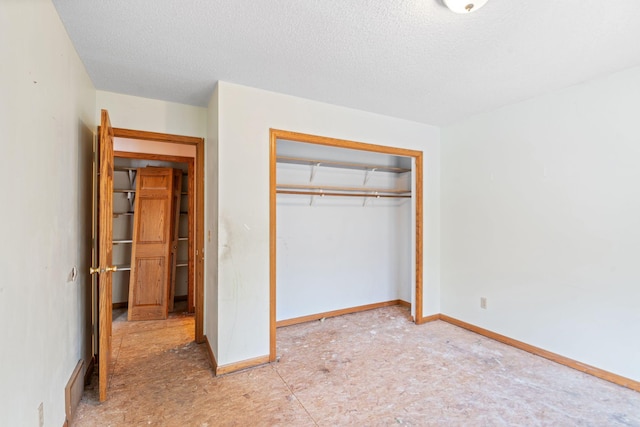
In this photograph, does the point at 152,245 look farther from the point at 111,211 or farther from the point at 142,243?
the point at 111,211

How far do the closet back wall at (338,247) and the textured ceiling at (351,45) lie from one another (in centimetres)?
143

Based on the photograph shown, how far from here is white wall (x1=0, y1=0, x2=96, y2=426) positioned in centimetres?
114

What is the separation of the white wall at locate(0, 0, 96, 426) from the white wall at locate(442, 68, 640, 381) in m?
3.64

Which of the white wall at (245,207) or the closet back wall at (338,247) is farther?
the closet back wall at (338,247)

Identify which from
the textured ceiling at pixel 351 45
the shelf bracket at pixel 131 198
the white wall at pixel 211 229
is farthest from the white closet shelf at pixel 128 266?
the textured ceiling at pixel 351 45

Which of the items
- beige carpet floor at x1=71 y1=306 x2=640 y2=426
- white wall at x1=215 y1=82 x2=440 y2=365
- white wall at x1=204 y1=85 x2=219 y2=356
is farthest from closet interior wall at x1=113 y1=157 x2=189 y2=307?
white wall at x1=215 y1=82 x2=440 y2=365

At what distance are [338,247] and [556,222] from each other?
230cm

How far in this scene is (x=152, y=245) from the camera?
405cm

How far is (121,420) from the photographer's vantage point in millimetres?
1909

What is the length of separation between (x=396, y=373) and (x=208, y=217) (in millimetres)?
2223

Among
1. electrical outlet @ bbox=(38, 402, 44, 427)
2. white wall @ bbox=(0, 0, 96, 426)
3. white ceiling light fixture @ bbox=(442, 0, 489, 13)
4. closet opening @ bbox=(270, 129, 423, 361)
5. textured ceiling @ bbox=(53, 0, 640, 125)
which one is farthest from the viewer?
closet opening @ bbox=(270, 129, 423, 361)

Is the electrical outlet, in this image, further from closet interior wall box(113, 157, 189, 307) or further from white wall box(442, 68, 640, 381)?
white wall box(442, 68, 640, 381)

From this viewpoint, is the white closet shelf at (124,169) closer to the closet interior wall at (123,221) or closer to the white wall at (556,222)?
the closet interior wall at (123,221)

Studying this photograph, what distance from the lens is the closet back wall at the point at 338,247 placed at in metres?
3.63
